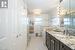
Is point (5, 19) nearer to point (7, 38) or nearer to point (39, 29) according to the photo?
point (7, 38)

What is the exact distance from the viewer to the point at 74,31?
125 inches

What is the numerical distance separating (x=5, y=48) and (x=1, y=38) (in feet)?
0.96

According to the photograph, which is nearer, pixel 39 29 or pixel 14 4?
pixel 14 4

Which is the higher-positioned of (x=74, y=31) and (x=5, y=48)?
(x=74, y=31)

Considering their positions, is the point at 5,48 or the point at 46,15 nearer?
the point at 5,48

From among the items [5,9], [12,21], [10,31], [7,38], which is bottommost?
[7,38]

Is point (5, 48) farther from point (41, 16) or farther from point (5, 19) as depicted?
point (41, 16)

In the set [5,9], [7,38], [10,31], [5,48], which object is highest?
[5,9]

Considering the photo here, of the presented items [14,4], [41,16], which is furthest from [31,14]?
[14,4]

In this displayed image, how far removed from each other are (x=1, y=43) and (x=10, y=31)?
1.25 feet

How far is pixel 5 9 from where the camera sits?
9.45 feet

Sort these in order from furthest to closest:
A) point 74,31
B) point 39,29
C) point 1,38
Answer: point 39,29 → point 74,31 → point 1,38

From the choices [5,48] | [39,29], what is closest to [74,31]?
[5,48]

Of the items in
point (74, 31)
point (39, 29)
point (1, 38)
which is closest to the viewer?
point (1, 38)
